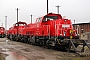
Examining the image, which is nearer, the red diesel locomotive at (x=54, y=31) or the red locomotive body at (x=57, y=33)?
the red locomotive body at (x=57, y=33)

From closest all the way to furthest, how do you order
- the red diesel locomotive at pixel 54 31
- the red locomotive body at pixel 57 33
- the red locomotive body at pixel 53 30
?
the red locomotive body at pixel 57 33, the red diesel locomotive at pixel 54 31, the red locomotive body at pixel 53 30

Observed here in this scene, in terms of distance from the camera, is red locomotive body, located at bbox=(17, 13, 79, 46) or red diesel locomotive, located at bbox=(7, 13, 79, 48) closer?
red diesel locomotive, located at bbox=(7, 13, 79, 48)

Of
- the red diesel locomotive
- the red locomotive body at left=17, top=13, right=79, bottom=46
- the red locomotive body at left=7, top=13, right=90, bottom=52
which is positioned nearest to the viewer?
the red locomotive body at left=7, top=13, right=90, bottom=52

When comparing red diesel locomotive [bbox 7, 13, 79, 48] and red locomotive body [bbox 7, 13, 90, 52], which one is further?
red diesel locomotive [bbox 7, 13, 79, 48]

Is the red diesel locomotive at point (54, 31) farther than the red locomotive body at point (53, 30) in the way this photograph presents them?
No

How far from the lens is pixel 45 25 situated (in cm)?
1770

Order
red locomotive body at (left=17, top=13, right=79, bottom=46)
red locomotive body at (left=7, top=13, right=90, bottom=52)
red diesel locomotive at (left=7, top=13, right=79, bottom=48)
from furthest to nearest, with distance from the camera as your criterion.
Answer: red locomotive body at (left=17, top=13, right=79, bottom=46) → red diesel locomotive at (left=7, top=13, right=79, bottom=48) → red locomotive body at (left=7, top=13, right=90, bottom=52)

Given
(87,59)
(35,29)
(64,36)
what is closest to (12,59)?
(87,59)

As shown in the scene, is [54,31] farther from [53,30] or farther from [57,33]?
[57,33]

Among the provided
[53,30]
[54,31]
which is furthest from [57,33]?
[53,30]

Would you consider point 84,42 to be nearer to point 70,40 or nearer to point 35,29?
point 70,40

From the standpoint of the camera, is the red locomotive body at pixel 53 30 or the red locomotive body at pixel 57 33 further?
the red locomotive body at pixel 53 30

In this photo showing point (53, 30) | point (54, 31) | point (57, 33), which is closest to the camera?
point (57, 33)

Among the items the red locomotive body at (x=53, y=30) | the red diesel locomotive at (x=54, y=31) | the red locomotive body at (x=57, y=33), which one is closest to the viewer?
the red locomotive body at (x=57, y=33)
